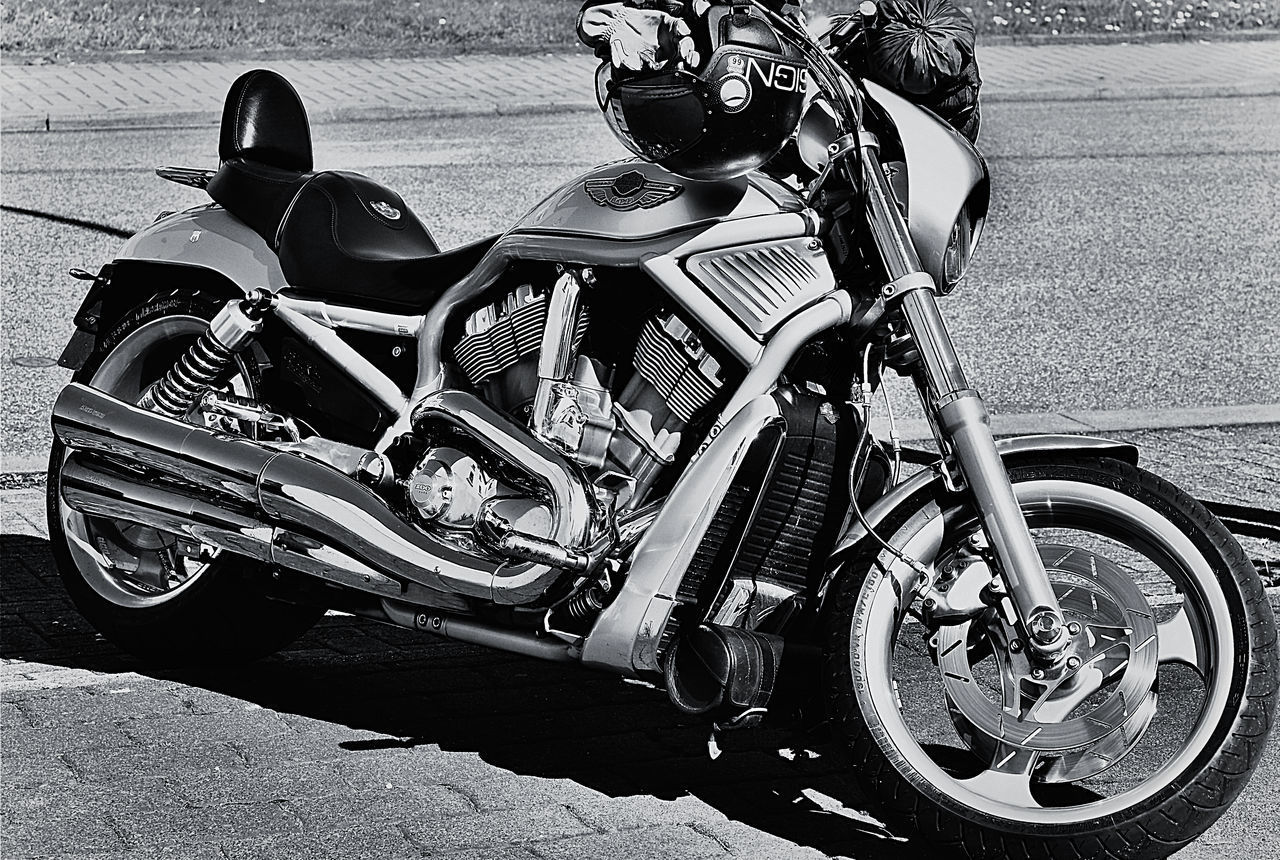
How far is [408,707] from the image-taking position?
175 inches

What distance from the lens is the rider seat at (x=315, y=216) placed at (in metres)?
4.24

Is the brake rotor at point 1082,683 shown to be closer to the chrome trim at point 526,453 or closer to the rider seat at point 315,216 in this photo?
the chrome trim at point 526,453

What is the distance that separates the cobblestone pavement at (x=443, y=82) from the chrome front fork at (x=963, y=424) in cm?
996

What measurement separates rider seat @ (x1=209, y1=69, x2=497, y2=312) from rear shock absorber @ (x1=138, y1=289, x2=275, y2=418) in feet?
0.41

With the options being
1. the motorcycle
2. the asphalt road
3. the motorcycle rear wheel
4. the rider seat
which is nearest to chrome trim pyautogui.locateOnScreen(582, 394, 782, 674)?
the motorcycle

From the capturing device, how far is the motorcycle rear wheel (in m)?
4.59

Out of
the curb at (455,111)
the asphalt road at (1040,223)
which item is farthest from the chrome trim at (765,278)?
the curb at (455,111)

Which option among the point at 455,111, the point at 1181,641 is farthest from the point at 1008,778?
the point at 455,111

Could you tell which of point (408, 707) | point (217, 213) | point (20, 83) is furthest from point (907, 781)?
point (20, 83)

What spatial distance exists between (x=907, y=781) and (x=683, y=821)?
1.78 feet

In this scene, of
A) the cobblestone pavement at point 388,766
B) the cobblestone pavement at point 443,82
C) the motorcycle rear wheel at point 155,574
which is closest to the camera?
the cobblestone pavement at point 388,766

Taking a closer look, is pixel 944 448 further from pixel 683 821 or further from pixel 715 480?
pixel 683 821

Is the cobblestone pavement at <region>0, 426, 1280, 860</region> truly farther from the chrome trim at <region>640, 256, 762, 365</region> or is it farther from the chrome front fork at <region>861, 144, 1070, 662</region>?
the chrome trim at <region>640, 256, 762, 365</region>

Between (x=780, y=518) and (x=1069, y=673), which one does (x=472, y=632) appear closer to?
(x=780, y=518)
